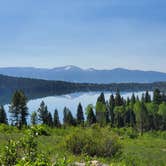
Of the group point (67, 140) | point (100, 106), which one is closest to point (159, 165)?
point (67, 140)

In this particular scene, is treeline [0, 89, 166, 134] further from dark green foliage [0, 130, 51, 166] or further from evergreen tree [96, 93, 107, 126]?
dark green foliage [0, 130, 51, 166]

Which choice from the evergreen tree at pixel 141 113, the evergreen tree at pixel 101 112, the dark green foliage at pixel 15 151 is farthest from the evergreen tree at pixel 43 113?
the dark green foliage at pixel 15 151

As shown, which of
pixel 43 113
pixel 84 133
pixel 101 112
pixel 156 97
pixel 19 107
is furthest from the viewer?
pixel 156 97

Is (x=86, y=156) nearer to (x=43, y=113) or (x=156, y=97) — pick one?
(x=43, y=113)

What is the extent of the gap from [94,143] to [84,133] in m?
0.64

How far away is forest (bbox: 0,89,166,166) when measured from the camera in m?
5.19

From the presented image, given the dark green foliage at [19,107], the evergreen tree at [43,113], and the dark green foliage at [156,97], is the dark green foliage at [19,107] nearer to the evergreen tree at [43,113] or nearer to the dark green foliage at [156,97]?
the evergreen tree at [43,113]

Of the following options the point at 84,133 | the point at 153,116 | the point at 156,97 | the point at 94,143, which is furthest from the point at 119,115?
the point at 94,143

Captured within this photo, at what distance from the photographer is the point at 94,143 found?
14.6 m

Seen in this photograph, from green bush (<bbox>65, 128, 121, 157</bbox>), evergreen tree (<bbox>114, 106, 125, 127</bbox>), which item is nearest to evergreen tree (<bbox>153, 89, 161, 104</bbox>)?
evergreen tree (<bbox>114, 106, 125, 127</bbox>)

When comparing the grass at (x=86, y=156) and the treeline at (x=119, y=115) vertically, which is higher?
the grass at (x=86, y=156)

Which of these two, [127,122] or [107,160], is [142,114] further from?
[107,160]

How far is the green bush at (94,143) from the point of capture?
14595 millimetres

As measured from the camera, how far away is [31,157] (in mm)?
4867
